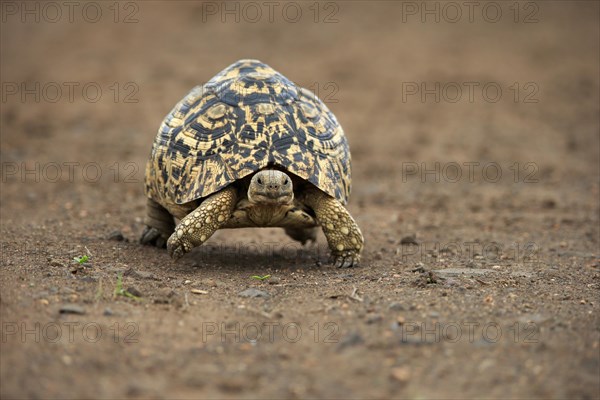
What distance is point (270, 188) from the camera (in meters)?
5.77

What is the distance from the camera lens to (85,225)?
7.92 m

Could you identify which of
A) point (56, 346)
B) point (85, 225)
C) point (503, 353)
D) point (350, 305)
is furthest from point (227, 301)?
point (85, 225)

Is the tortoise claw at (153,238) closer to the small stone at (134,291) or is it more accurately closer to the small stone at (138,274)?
the small stone at (138,274)

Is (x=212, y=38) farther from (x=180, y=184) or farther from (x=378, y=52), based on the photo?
(x=180, y=184)

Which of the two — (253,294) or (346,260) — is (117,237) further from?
(253,294)

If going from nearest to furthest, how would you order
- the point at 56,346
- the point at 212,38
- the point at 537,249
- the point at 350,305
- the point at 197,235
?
the point at 56,346 → the point at 350,305 → the point at 197,235 → the point at 537,249 → the point at 212,38

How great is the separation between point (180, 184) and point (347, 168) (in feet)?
4.91

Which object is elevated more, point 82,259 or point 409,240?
point 82,259

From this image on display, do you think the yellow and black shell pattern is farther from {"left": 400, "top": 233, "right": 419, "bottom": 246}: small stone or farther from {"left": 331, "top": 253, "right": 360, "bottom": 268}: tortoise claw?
{"left": 400, "top": 233, "right": 419, "bottom": 246}: small stone

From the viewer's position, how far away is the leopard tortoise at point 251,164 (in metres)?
6.05

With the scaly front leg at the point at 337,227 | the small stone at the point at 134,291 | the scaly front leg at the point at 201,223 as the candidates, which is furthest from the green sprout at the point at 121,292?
the scaly front leg at the point at 337,227

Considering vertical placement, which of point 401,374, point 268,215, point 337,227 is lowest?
point 401,374

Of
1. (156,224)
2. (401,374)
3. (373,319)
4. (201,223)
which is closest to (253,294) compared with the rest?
(201,223)

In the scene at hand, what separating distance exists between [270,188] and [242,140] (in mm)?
613
